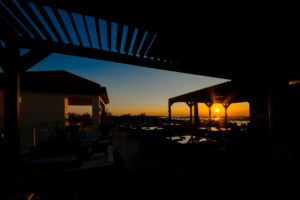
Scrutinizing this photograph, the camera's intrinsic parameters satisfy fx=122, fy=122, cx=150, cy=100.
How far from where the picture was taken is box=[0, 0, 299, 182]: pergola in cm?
112

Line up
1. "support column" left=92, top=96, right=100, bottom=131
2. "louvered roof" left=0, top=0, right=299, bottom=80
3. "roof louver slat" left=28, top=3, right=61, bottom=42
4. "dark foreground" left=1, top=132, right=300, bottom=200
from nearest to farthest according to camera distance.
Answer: "louvered roof" left=0, top=0, right=299, bottom=80 < "roof louver slat" left=28, top=3, right=61, bottom=42 < "dark foreground" left=1, top=132, right=300, bottom=200 < "support column" left=92, top=96, right=100, bottom=131

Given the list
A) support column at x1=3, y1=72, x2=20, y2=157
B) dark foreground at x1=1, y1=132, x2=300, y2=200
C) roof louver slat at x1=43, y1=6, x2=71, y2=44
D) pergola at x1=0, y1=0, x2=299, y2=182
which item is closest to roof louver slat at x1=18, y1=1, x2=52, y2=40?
pergola at x1=0, y1=0, x2=299, y2=182

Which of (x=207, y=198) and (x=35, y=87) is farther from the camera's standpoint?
(x=35, y=87)

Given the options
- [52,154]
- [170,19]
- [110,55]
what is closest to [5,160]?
[52,154]

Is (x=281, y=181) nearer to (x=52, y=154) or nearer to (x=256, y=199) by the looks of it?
(x=256, y=199)

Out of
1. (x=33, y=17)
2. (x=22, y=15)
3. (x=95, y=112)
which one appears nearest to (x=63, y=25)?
(x=33, y=17)

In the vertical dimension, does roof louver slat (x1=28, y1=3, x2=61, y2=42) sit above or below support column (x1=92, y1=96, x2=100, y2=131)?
above

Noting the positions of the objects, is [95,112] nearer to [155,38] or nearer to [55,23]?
[55,23]

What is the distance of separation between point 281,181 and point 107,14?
3504 mm

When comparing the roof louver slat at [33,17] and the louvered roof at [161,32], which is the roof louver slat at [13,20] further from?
the roof louver slat at [33,17]

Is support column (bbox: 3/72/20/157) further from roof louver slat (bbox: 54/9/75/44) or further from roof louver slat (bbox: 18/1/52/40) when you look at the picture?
roof louver slat (bbox: 54/9/75/44)

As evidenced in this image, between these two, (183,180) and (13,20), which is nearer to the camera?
(13,20)

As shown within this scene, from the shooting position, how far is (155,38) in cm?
154

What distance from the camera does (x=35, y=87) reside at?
5805 mm
